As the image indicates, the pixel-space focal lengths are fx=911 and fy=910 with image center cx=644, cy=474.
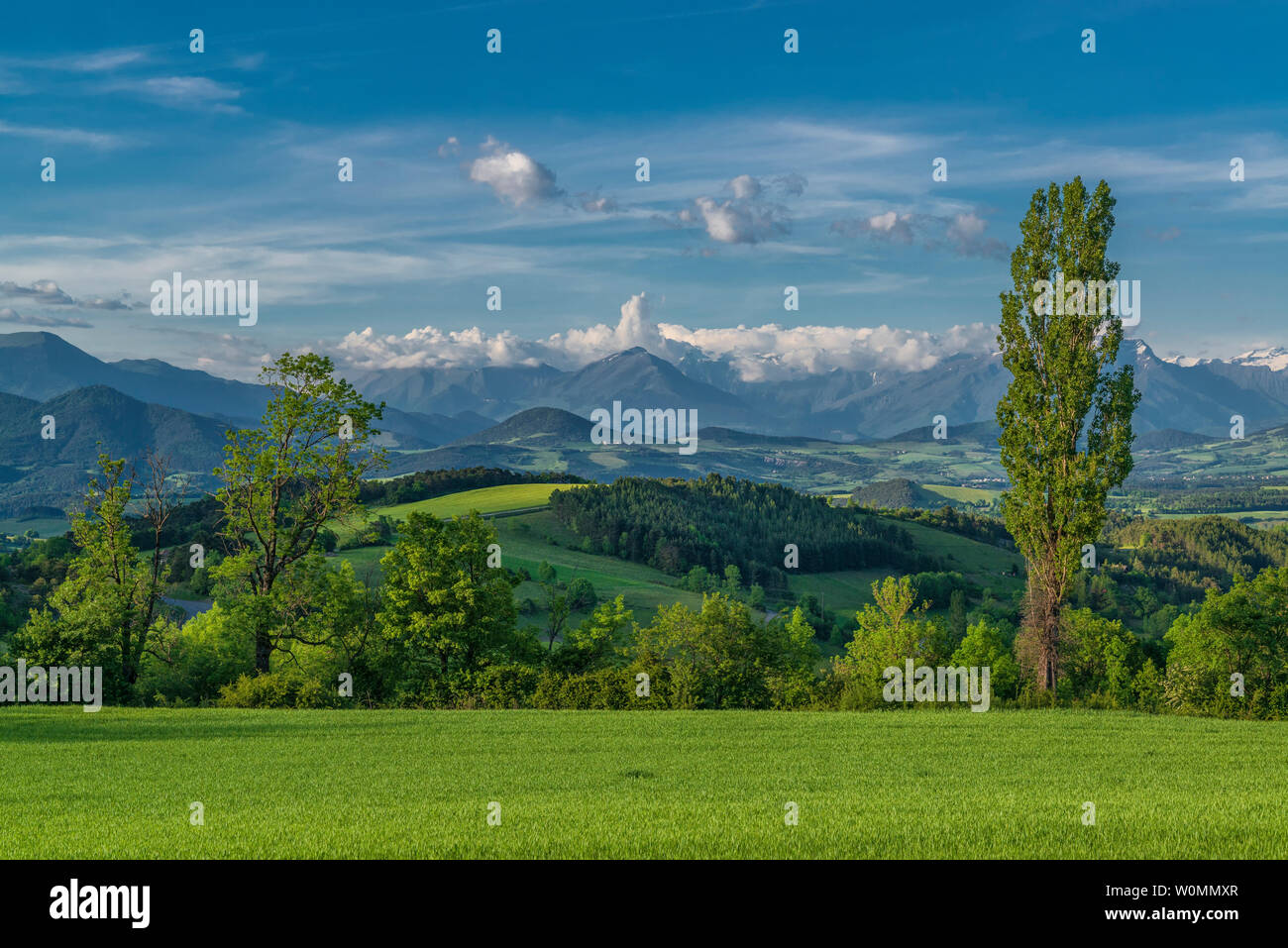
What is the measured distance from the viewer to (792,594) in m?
188

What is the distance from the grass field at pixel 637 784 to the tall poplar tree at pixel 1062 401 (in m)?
12.9

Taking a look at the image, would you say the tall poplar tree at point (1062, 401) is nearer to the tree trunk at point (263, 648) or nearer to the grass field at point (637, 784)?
the grass field at point (637, 784)

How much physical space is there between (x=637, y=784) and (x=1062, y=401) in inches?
1373

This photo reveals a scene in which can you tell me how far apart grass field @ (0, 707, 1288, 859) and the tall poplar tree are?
1292cm

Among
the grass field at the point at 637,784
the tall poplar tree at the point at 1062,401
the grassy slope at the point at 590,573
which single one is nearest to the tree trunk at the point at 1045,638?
the tall poplar tree at the point at 1062,401

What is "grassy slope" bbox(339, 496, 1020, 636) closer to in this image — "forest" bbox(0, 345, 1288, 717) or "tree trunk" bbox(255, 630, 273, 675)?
"forest" bbox(0, 345, 1288, 717)

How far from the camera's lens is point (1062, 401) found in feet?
152

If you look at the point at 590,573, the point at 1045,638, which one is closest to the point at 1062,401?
the point at 1045,638

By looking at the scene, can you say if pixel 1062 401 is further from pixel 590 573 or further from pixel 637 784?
pixel 590 573

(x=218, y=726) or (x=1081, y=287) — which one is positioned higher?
(x=1081, y=287)

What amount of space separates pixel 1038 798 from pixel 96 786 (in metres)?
20.8
